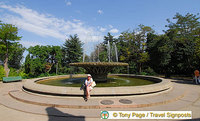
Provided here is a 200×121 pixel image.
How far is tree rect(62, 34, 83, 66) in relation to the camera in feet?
85.3

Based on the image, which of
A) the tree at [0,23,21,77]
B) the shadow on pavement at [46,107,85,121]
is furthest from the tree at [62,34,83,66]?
the shadow on pavement at [46,107,85,121]

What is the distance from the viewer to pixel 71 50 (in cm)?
2598

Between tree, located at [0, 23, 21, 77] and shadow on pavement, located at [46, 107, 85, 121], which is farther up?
tree, located at [0, 23, 21, 77]

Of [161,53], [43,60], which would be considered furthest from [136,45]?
[43,60]

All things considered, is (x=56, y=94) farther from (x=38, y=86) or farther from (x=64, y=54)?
(x=64, y=54)

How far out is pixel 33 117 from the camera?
436 cm

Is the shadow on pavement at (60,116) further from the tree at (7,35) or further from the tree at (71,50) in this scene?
the tree at (71,50)

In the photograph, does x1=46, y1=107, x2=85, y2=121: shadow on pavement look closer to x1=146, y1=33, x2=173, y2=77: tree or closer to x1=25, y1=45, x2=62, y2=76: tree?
x1=25, y1=45, x2=62, y2=76: tree

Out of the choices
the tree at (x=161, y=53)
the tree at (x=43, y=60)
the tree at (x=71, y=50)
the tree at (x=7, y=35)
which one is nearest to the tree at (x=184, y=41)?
the tree at (x=161, y=53)

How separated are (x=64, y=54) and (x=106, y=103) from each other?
23480mm

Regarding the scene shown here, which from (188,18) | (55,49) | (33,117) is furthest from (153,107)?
(188,18)

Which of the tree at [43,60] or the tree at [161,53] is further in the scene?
the tree at [161,53]

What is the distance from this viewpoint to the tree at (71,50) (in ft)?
85.3

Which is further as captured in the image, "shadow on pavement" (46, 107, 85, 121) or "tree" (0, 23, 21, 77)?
"tree" (0, 23, 21, 77)
